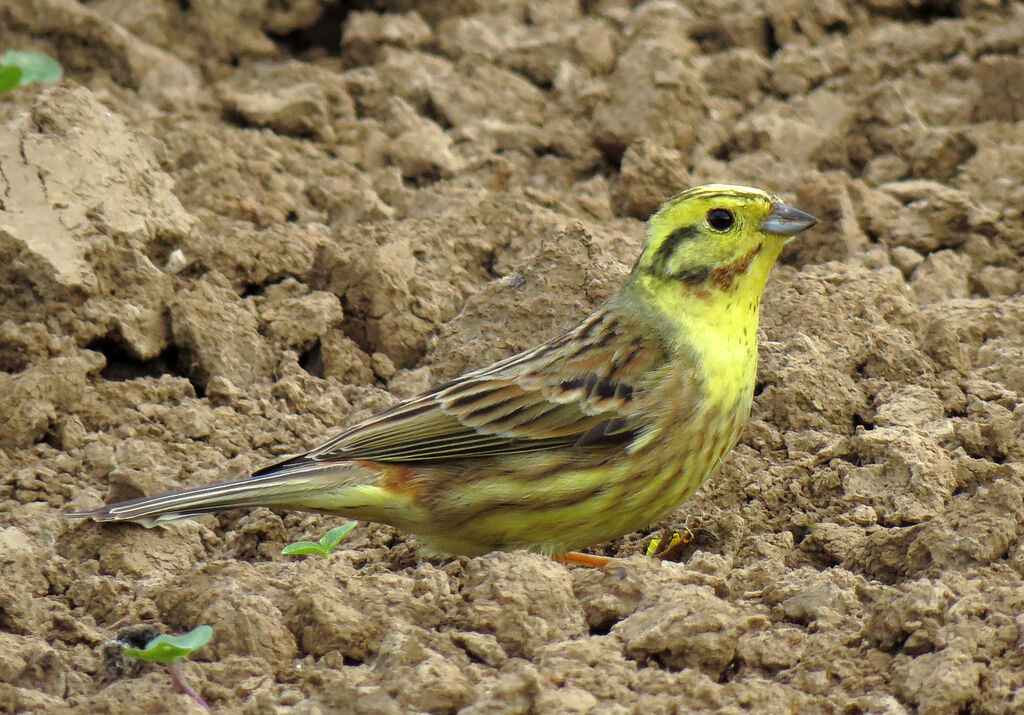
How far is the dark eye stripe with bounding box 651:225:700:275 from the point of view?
18.0 feet

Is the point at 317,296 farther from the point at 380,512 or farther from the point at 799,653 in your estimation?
the point at 799,653

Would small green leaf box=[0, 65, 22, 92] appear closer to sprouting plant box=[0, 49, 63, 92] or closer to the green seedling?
sprouting plant box=[0, 49, 63, 92]

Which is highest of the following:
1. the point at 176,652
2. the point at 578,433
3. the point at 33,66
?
the point at 33,66

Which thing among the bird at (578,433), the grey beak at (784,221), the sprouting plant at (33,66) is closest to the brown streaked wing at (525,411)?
the bird at (578,433)

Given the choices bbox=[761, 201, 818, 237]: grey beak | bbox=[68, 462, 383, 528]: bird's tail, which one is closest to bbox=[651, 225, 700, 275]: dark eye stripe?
bbox=[761, 201, 818, 237]: grey beak

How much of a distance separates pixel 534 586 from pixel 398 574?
80 cm

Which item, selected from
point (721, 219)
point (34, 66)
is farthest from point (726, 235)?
point (34, 66)

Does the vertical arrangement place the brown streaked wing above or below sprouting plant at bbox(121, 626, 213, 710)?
above

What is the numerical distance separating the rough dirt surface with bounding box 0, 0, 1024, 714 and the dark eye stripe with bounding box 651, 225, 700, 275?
63 centimetres

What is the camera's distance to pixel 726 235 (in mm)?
5410

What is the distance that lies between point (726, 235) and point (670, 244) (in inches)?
9.3

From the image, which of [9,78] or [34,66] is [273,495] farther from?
[34,66]

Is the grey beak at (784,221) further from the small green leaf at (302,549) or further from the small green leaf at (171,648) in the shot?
the small green leaf at (171,648)

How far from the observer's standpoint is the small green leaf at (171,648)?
4.03 m
